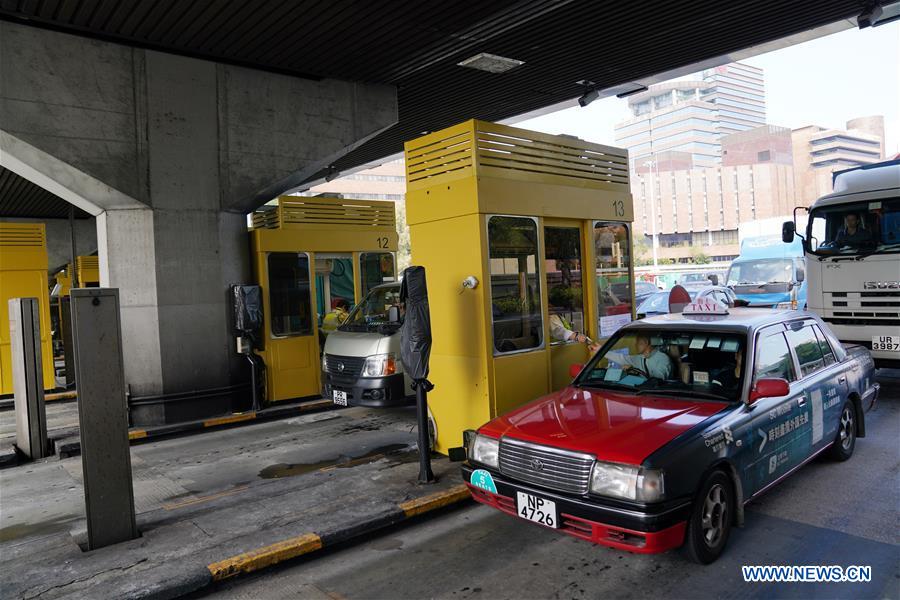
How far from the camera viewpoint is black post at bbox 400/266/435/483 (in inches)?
224

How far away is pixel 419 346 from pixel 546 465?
2.07m

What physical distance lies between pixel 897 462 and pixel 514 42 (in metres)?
7.39

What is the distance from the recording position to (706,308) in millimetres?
5387

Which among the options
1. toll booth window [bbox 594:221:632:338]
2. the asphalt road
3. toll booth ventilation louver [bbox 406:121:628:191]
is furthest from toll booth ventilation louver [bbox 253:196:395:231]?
the asphalt road

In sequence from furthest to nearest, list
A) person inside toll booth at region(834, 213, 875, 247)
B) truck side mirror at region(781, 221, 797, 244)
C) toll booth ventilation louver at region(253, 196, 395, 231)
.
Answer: toll booth ventilation louver at region(253, 196, 395, 231) < truck side mirror at region(781, 221, 797, 244) < person inside toll booth at region(834, 213, 875, 247)

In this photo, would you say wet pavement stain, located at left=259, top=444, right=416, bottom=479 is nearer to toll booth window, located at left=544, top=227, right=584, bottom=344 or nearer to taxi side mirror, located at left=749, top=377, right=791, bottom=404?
toll booth window, located at left=544, top=227, right=584, bottom=344

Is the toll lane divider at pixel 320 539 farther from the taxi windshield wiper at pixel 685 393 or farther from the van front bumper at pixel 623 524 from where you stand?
the taxi windshield wiper at pixel 685 393

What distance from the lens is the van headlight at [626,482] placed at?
11.5ft

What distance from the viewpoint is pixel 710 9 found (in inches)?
339

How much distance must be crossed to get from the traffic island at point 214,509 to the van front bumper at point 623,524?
1717 mm

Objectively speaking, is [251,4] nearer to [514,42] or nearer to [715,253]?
[514,42]

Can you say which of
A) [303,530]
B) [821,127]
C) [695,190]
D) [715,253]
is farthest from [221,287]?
[821,127]

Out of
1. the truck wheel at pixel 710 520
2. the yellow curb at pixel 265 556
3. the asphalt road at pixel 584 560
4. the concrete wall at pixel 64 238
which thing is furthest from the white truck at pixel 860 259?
the concrete wall at pixel 64 238

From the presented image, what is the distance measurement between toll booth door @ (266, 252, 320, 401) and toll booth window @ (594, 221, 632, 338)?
17.1 ft
